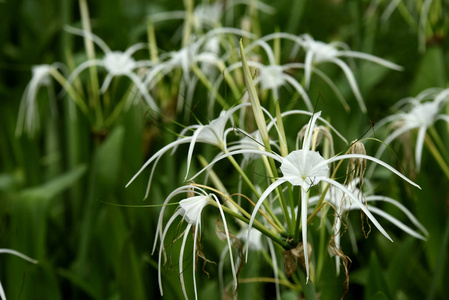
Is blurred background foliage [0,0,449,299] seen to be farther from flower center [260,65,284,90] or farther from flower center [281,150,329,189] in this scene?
flower center [281,150,329,189]

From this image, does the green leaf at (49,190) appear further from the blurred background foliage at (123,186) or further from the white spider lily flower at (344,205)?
the white spider lily flower at (344,205)

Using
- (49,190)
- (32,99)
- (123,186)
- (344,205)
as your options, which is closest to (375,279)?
(344,205)

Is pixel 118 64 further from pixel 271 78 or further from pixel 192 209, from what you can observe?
pixel 192 209

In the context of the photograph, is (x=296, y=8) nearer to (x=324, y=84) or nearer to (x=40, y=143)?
(x=324, y=84)

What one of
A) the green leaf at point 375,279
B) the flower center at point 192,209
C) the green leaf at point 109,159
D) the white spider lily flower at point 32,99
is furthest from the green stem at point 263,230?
the white spider lily flower at point 32,99

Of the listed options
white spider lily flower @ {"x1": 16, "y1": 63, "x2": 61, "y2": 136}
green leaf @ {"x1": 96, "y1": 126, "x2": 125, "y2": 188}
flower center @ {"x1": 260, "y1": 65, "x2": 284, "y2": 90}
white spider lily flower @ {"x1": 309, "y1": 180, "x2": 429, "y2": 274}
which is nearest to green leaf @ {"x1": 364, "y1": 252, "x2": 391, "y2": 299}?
white spider lily flower @ {"x1": 309, "y1": 180, "x2": 429, "y2": 274}

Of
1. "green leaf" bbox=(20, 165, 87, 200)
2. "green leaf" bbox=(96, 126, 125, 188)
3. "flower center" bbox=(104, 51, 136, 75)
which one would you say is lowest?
"green leaf" bbox=(20, 165, 87, 200)
